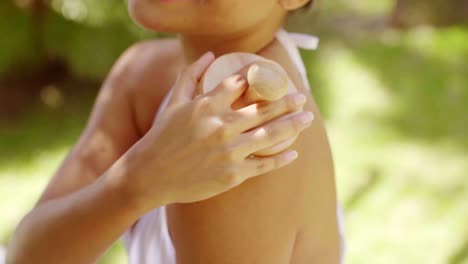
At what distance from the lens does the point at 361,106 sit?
10.6 feet

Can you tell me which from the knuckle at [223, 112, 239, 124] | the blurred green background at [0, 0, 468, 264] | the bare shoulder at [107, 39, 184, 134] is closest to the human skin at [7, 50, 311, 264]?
the knuckle at [223, 112, 239, 124]

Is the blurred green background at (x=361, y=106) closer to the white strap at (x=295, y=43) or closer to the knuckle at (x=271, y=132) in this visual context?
the white strap at (x=295, y=43)

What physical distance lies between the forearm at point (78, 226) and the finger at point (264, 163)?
15 centimetres

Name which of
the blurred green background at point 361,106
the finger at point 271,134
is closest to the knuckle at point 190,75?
the finger at point 271,134

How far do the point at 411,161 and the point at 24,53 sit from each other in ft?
6.39

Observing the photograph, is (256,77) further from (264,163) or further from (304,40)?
(304,40)

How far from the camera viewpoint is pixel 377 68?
3.41 meters

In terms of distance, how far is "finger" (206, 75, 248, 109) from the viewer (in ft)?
2.60

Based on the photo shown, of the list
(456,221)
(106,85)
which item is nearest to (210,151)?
(106,85)

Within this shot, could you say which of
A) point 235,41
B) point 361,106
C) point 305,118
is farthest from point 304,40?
point 361,106

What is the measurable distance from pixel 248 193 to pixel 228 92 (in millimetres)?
143

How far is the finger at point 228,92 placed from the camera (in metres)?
0.79

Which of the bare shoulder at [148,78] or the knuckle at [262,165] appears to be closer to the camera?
the knuckle at [262,165]

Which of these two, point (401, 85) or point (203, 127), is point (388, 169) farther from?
point (203, 127)
